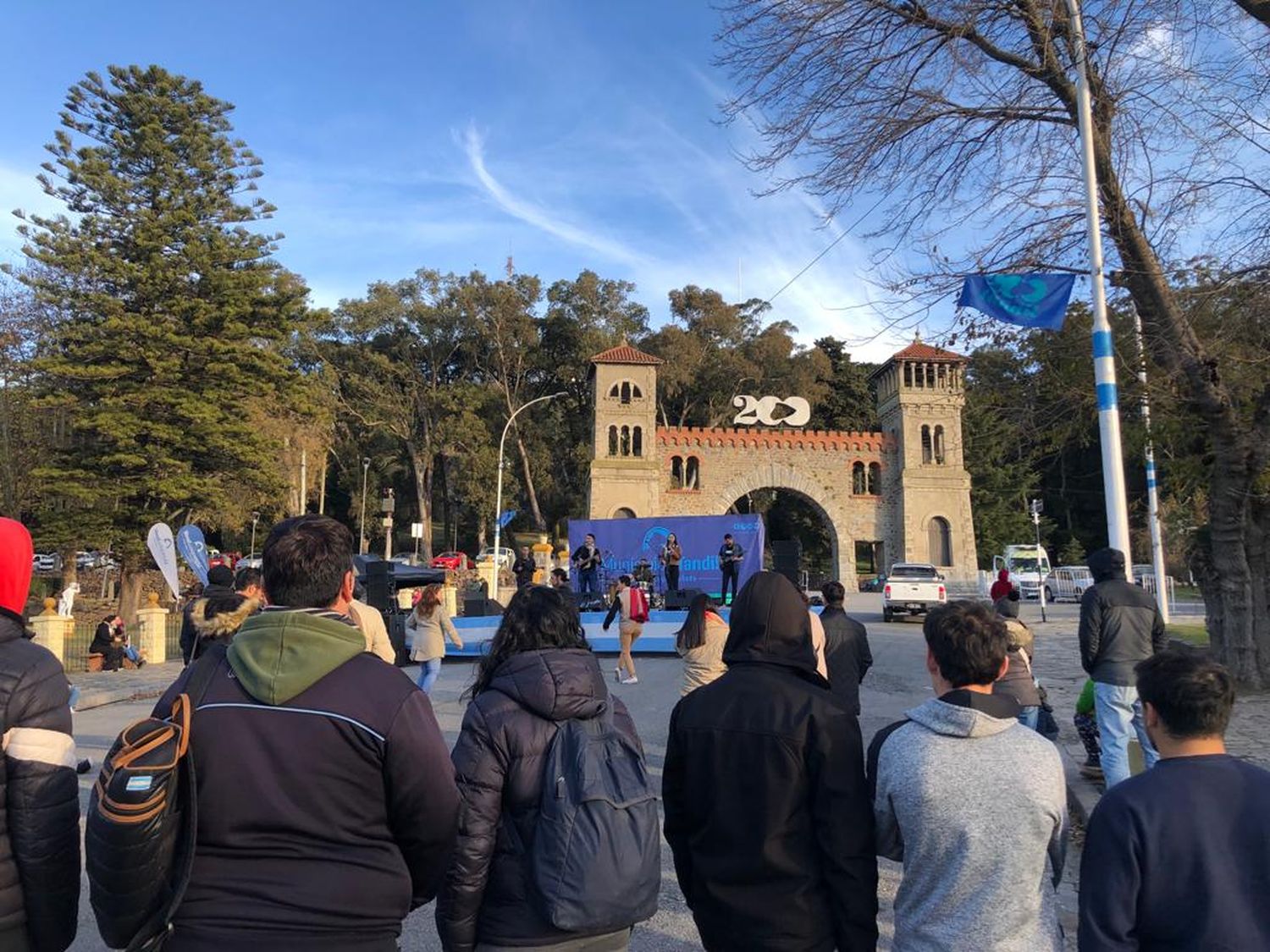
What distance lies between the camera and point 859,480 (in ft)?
153

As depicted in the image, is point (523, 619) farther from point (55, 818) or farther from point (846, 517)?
point (846, 517)

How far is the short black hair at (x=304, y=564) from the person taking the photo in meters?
2.17

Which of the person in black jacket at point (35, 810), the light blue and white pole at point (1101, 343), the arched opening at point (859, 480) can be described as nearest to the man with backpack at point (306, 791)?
the person in black jacket at point (35, 810)

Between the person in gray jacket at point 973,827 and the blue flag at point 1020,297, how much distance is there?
287 inches

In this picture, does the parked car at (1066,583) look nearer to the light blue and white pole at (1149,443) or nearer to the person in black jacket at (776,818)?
the light blue and white pole at (1149,443)

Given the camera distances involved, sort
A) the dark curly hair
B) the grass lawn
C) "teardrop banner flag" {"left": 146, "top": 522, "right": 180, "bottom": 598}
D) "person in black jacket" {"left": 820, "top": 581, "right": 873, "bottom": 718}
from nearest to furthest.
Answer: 1. the dark curly hair
2. "person in black jacket" {"left": 820, "top": 581, "right": 873, "bottom": 718}
3. the grass lawn
4. "teardrop banner flag" {"left": 146, "top": 522, "right": 180, "bottom": 598}

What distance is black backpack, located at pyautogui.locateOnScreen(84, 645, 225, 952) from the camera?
177 cm

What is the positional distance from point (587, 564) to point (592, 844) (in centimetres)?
2133

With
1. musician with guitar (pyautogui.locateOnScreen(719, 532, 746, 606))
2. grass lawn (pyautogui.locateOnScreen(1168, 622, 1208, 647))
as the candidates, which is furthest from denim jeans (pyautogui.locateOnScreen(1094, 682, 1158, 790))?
musician with guitar (pyautogui.locateOnScreen(719, 532, 746, 606))

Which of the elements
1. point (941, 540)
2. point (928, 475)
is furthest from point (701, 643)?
point (941, 540)

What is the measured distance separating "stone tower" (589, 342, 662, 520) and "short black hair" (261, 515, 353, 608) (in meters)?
39.5

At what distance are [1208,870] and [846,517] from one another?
4303 cm

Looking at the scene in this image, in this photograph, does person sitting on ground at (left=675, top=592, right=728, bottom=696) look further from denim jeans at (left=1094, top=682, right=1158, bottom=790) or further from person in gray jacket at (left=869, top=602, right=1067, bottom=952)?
person in gray jacket at (left=869, top=602, right=1067, bottom=952)

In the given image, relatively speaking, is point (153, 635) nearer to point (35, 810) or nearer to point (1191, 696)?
point (35, 810)
